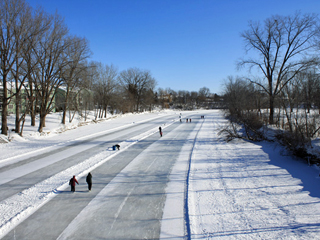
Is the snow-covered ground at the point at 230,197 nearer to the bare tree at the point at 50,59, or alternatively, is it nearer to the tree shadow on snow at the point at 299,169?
the tree shadow on snow at the point at 299,169

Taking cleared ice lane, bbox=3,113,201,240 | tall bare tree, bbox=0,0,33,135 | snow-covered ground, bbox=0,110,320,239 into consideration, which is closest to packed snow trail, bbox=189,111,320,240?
snow-covered ground, bbox=0,110,320,239

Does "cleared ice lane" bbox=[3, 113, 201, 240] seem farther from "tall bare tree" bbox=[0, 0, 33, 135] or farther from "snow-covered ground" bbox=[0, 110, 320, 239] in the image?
"tall bare tree" bbox=[0, 0, 33, 135]

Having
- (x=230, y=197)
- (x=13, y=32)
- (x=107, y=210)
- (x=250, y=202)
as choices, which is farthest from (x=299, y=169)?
(x=13, y=32)

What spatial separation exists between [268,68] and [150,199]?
2741 cm

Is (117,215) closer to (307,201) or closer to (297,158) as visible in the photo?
(307,201)

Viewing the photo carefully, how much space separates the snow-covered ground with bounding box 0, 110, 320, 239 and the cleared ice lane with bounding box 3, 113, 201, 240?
32 centimetres

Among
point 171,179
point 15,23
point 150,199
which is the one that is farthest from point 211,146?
point 15,23

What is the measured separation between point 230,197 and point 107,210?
4.65m

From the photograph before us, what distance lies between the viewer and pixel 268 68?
93.5ft

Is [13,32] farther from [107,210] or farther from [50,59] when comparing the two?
[107,210]

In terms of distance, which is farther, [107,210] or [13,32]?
[13,32]

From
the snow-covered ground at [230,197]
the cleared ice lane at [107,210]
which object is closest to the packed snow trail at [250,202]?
the snow-covered ground at [230,197]

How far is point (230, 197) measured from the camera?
8.09m

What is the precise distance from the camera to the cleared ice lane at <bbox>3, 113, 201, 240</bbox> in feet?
19.6
